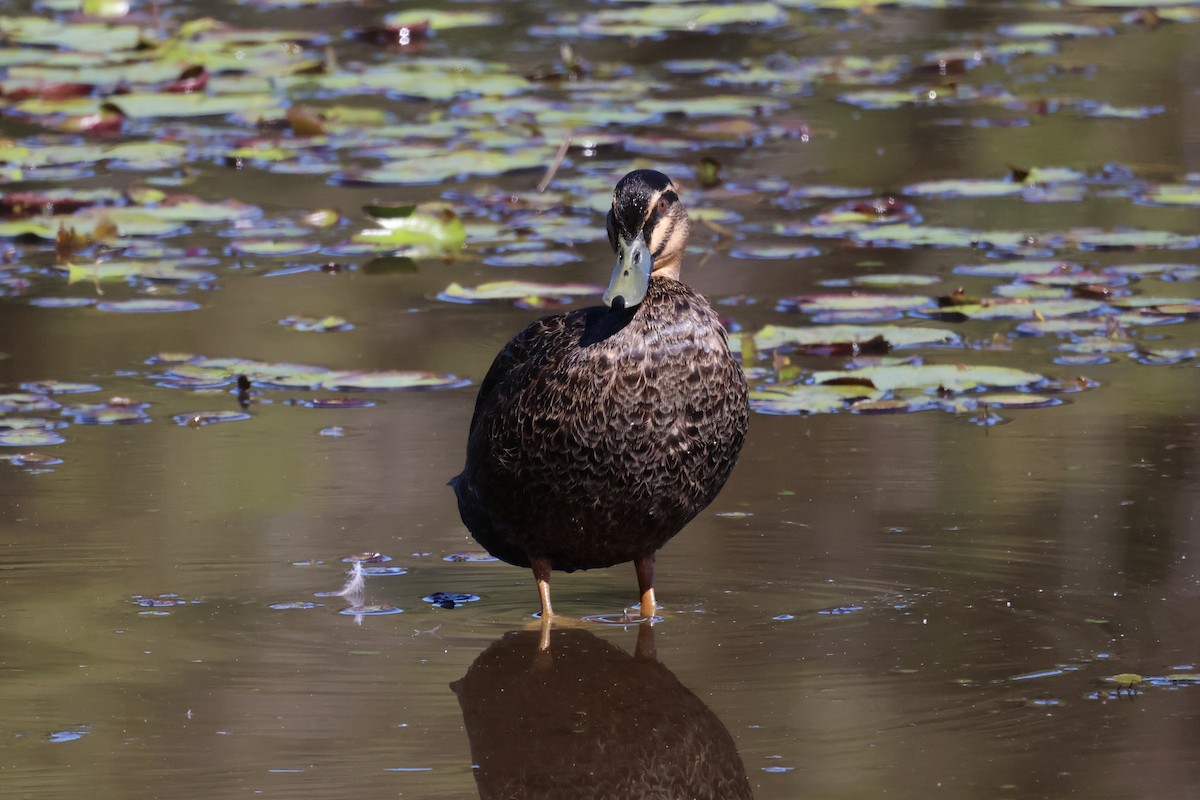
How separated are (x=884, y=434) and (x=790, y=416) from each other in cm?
36

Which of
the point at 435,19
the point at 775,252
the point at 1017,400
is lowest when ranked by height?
the point at 1017,400

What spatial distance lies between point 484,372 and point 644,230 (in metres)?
2.14

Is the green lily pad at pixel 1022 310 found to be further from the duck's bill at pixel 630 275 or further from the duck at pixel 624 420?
the duck's bill at pixel 630 275

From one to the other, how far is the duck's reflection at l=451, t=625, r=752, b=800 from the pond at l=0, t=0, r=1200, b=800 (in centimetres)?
1

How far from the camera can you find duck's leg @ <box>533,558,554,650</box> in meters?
4.67

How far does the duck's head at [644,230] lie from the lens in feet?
14.9

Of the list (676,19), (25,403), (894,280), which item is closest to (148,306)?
(25,403)

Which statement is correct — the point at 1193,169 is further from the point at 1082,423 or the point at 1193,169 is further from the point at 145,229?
the point at 145,229

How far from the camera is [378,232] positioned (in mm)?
8469

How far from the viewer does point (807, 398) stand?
20.4 ft

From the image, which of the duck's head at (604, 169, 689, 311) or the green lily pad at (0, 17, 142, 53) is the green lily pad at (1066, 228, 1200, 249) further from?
the green lily pad at (0, 17, 142, 53)

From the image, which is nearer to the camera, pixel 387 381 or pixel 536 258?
pixel 387 381

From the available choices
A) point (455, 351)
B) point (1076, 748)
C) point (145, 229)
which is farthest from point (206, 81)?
point (1076, 748)

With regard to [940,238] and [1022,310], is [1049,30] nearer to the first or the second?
[940,238]
